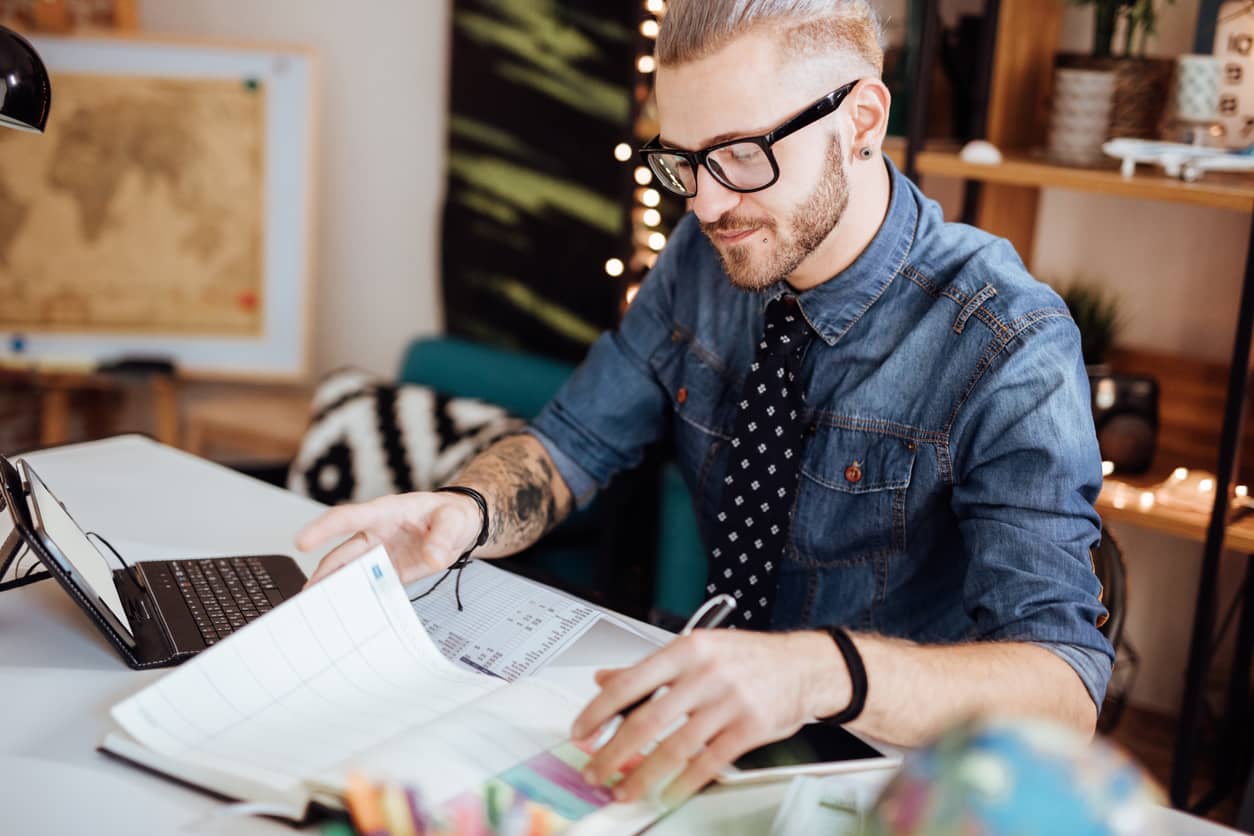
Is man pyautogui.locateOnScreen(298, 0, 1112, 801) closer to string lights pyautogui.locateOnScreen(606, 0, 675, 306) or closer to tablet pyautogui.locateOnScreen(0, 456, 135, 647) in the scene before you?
tablet pyautogui.locateOnScreen(0, 456, 135, 647)

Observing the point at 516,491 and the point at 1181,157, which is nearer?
the point at 516,491

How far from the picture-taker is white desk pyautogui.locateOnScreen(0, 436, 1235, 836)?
3.12 ft

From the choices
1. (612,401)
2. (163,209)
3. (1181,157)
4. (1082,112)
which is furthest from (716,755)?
(163,209)

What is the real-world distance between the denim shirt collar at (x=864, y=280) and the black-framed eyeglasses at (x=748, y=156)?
0.54ft

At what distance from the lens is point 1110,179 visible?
1844 millimetres

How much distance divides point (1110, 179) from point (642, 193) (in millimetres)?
892

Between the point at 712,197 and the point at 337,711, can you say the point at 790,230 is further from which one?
the point at 337,711

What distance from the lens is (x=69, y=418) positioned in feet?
11.4

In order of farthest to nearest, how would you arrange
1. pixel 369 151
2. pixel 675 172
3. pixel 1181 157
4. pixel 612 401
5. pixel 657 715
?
pixel 369 151 < pixel 1181 157 < pixel 612 401 < pixel 675 172 < pixel 657 715

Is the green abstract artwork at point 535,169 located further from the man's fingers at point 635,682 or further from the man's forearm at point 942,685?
the man's fingers at point 635,682

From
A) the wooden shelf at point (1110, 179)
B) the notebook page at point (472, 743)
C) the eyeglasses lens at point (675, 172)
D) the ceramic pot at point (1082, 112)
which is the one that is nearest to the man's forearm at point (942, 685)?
the notebook page at point (472, 743)

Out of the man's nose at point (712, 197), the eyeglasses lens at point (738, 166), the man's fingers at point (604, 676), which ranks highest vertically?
the eyeglasses lens at point (738, 166)

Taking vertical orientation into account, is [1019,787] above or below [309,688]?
above

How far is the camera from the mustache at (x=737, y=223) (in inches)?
52.4
